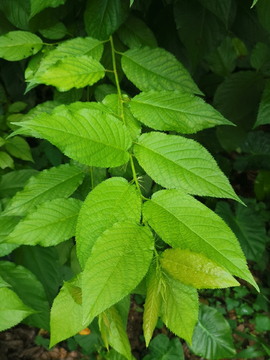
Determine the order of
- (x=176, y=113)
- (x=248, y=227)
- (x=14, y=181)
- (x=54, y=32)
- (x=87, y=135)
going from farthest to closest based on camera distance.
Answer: (x=248, y=227)
(x=14, y=181)
(x=54, y=32)
(x=176, y=113)
(x=87, y=135)

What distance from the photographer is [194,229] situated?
497mm

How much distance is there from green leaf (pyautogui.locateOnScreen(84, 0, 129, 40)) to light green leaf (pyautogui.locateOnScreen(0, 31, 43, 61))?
178 mm

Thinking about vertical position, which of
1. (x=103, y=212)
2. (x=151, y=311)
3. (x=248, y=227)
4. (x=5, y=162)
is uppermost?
(x=103, y=212)

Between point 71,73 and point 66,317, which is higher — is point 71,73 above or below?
above

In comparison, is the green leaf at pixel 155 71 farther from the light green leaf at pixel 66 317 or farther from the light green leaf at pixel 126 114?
the light green leaf at pixel 66 317

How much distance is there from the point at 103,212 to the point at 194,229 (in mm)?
158

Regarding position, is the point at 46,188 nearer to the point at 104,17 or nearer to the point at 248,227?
the point at 104,17

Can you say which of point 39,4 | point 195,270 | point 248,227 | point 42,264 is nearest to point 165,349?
point 248,227

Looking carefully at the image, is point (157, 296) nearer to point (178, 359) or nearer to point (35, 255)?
point (35, 255)

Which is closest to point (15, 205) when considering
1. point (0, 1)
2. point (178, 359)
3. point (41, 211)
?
point (41, 211)

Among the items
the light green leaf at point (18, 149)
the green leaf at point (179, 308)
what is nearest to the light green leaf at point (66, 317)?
the green leaf at point (179, 308)

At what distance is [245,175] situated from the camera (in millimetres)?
3232

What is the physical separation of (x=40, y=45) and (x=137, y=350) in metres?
2.26

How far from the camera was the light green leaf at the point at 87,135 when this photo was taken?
54 cm
